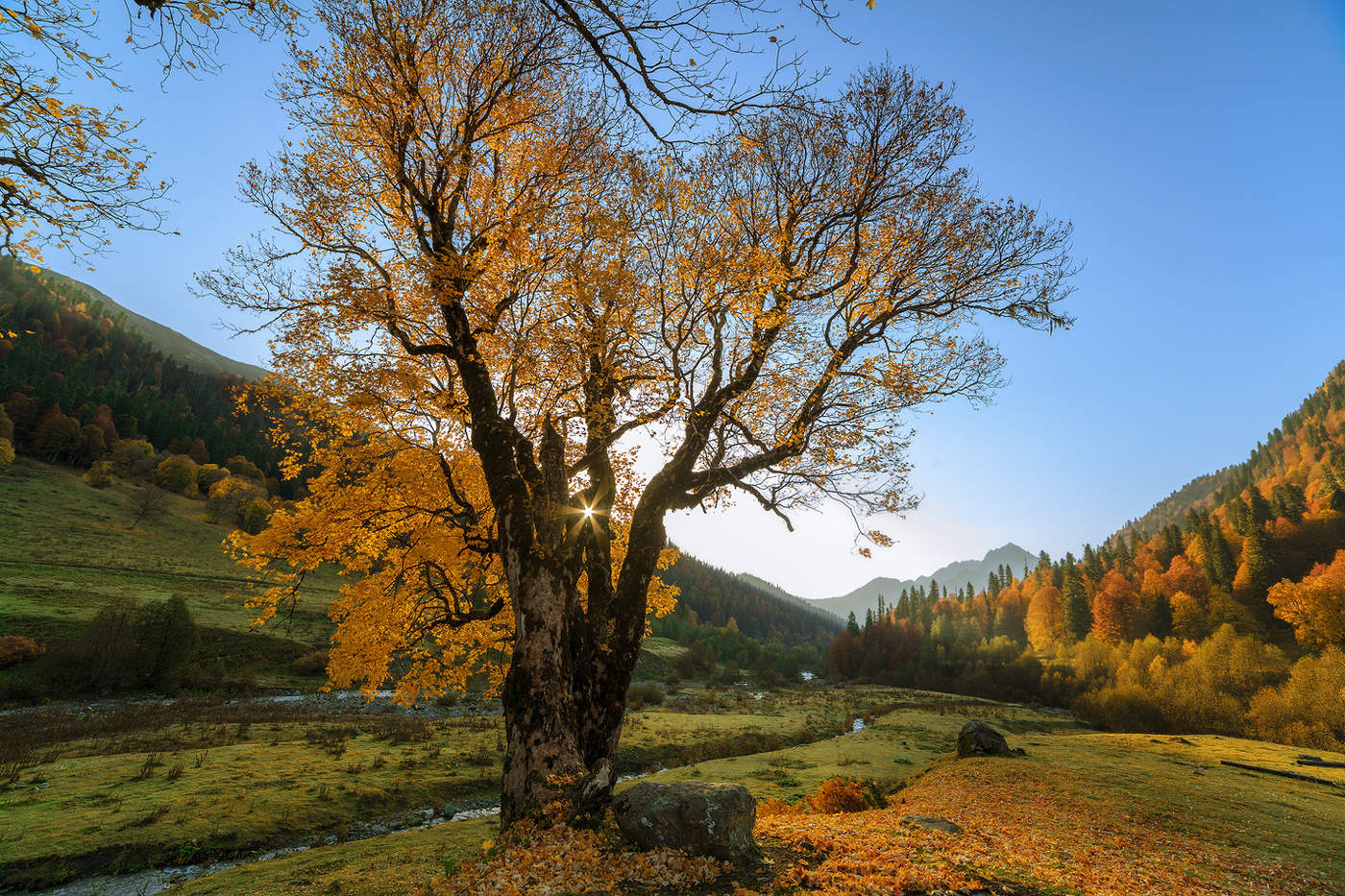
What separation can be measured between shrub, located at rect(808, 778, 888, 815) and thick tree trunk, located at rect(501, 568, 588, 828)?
873cm

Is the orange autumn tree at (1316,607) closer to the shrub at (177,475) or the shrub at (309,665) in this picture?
the shrub at (309,665)

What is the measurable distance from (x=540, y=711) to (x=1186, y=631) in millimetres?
106235

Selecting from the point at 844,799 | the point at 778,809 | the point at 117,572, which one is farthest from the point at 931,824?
the point at 117,572

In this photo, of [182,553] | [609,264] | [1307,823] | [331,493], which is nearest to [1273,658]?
[1307,823]

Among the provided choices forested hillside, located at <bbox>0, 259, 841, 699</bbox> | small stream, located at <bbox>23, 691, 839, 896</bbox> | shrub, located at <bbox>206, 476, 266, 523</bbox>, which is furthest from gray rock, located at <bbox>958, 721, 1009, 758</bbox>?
shrub, located at <bbox>206, 476, 266, 523</bbox>

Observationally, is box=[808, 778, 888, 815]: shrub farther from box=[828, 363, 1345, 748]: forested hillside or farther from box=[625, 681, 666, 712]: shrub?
box=[828, 363, 1345, 748]: forested hillside

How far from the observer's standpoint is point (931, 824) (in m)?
9.98

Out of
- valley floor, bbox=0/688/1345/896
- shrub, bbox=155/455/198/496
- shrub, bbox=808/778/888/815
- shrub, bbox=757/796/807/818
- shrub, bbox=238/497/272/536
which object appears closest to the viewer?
valley floor, bbox=0/688/1345/896

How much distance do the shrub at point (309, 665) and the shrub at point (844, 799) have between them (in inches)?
1838

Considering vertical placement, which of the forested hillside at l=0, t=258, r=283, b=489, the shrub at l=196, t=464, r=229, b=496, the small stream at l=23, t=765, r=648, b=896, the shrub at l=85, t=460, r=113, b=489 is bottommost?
the small stream at l=23, t=765, r=648, b=896

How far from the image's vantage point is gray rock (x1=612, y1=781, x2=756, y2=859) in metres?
6.82

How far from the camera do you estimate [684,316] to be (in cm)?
1090

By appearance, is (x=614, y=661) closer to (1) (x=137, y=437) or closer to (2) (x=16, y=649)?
(2) (x=16, y=649)

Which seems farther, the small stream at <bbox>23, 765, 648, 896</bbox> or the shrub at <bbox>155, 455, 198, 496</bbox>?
the shrub at <bbox>155, 455, 198, 496</bbox>
